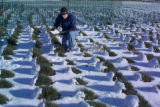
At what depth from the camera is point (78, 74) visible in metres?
5.34

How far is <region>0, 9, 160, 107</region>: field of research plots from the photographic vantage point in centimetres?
414

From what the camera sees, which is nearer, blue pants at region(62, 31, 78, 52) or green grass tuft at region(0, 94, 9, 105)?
green grass tuft at region(0, 94, 9, 105)

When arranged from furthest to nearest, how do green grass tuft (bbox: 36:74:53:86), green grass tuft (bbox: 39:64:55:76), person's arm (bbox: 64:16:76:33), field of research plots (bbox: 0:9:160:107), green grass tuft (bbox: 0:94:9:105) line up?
1. person's arm (bbox: 64:16:76:33)
2. green grass tuft (bbox: 39:64:55:76)
3. green grass tuft (bbox: 36:74:53:86)
4. field of research plots (bbox: 0:9:160:107)
5. green grass tuft (bbox: 0:94:9:105)

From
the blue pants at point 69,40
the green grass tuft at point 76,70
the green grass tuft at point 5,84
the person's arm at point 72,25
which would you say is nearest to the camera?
the green grass tuft at point 5,84

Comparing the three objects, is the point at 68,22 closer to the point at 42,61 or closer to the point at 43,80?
the point at 42,61

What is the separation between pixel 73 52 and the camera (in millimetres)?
7020

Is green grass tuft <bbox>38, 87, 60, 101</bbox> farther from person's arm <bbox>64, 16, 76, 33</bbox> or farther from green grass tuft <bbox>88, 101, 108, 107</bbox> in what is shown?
person's arm <bbox>64, 16, 76, 33</bbox>

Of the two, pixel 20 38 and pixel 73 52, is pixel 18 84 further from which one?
pixel 20 38

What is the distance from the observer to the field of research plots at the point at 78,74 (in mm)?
4145

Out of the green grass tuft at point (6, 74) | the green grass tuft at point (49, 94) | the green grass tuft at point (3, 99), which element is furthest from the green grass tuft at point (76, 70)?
the green grass tuft at point (3, 99)

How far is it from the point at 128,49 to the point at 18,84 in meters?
4.11

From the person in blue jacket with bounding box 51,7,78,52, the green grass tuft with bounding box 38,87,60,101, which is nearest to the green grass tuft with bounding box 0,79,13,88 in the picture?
the green grass tuft with bounding box 38,87,60,101

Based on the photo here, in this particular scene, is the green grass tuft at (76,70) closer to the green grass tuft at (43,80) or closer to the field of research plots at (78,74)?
the field of research plots at (78,74)

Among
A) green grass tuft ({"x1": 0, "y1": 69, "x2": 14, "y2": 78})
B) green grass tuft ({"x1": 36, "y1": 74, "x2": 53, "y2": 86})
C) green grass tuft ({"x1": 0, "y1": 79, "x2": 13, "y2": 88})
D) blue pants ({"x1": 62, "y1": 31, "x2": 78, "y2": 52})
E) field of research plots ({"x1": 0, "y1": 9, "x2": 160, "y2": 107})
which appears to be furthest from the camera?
blue pants ({"x1": 62, "y1": 31, "x2": 78, "y2": 52})
